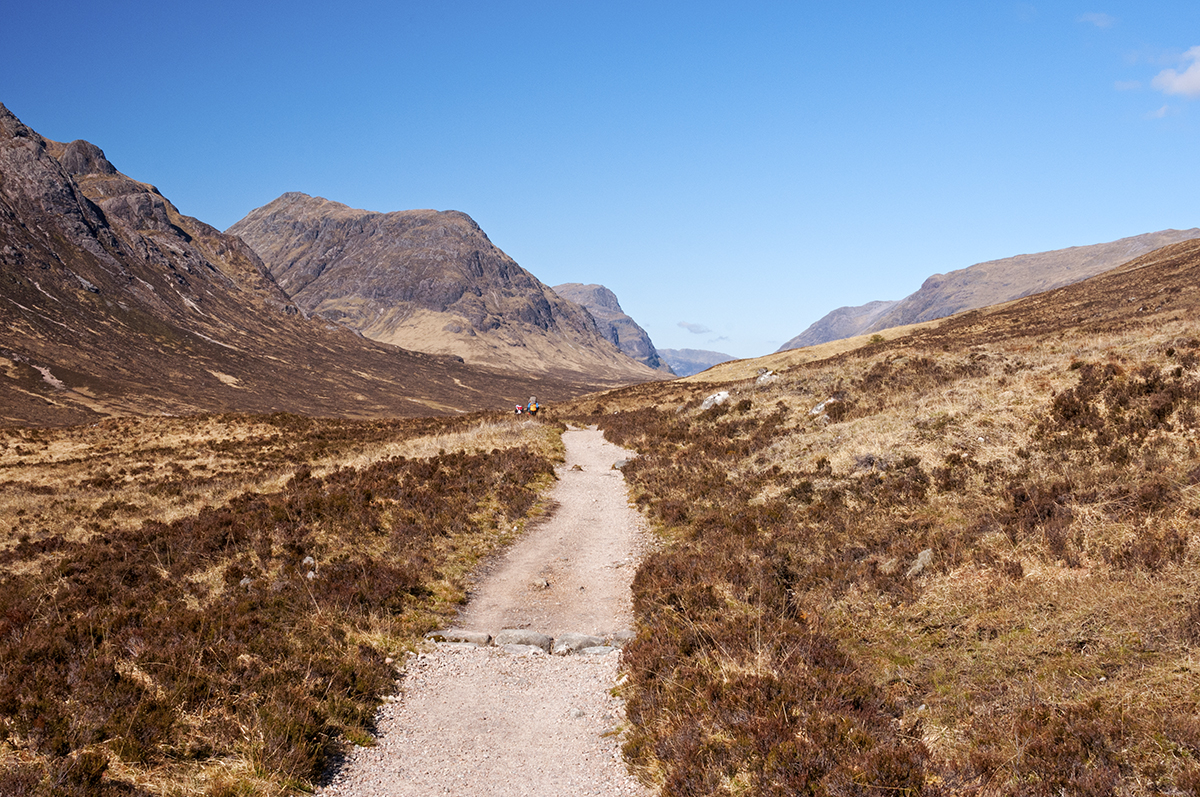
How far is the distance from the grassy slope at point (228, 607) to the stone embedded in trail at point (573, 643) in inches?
Result: 103

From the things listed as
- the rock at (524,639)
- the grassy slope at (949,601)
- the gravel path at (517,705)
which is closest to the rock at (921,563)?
the grassy slope at (949,601)

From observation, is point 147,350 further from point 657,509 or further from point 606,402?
point 657,509

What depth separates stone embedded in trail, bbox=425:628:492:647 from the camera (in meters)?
A: 11.5

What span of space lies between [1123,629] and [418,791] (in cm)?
889

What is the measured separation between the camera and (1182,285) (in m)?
57.0

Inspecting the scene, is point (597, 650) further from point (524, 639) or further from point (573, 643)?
point (524, 639)

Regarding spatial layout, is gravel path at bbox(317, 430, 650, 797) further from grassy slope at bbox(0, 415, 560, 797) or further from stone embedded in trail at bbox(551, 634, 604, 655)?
grassy slope at bbox(0, 415, 560, 797)

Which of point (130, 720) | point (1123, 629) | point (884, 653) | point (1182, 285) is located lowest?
point (884, 653)

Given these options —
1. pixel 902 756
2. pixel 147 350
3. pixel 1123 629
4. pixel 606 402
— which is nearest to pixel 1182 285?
pixel 606 402

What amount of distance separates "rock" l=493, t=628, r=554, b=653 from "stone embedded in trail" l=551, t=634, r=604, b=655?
18 cm

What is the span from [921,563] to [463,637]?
8.51 meters

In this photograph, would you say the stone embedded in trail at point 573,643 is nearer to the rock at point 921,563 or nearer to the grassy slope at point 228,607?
the grassy slope at point 228,607

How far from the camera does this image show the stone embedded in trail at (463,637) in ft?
37.6

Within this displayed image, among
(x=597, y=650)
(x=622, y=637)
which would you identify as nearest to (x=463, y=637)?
(x=597, y=650)
